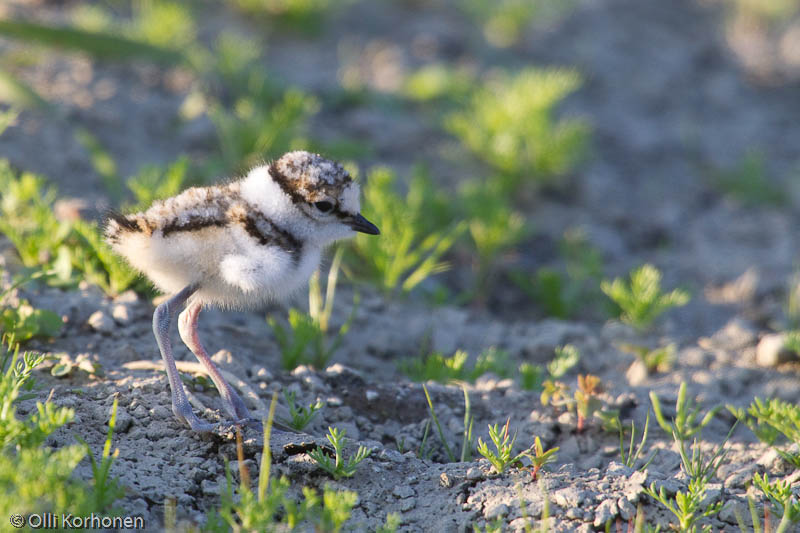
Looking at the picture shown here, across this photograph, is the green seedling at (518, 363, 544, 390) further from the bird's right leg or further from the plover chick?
the bird's right leg

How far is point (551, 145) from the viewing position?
5.98 m

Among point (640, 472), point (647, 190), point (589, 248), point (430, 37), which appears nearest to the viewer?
point (640, 472)

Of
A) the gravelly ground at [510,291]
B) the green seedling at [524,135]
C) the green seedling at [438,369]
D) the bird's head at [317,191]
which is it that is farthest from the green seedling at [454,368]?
the green seedling at [524,135]

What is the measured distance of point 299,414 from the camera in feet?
11.5

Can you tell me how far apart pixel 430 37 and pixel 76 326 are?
190 inches

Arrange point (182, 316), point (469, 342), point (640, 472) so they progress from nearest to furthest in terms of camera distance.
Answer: point (640, 472), point (182, 316), point (469, 342)

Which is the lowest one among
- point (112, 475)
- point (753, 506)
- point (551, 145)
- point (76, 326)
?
point (753, 506)

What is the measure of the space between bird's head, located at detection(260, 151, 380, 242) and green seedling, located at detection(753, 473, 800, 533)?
176 centimetres

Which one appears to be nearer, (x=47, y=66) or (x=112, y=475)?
(x=112, y=475)

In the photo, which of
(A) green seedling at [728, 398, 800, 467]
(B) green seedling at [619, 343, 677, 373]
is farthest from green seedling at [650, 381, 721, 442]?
(B) green seedling at [619, 343, 677, 373]

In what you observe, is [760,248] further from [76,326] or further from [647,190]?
[76,326]

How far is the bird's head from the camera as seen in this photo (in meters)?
3.33

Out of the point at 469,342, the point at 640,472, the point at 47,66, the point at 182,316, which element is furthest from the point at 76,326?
the point at 47,66

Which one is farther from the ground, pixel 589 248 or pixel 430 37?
Result: pixel 430 37
